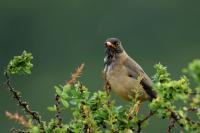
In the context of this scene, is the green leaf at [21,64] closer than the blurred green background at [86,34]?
Yes

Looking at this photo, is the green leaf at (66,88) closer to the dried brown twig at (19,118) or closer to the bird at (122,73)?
the dried brown twig at (19,118)

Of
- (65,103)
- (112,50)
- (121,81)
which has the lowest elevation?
(65,103)

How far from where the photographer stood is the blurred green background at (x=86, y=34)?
132ft

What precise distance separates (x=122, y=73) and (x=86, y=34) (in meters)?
41.0

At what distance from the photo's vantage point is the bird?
294 inches

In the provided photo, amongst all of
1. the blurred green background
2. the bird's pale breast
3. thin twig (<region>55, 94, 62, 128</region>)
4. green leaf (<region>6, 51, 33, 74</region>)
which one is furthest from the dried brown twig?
the blurred green background

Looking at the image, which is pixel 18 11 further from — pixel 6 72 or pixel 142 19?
pixel 6 72

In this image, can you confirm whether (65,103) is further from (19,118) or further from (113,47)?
(113,47)

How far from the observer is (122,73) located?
8.38m

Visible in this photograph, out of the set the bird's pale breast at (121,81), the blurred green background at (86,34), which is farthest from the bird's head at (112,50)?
the blurred green background at (86,34)

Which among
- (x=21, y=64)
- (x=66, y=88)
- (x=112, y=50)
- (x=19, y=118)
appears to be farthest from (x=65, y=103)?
(x=112, y=50)

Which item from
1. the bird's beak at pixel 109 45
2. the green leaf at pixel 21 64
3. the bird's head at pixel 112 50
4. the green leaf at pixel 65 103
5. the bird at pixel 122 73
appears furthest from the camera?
the bird's beak at pixel 109 45

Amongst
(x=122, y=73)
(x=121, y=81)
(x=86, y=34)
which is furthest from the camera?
(x=86, y=34)

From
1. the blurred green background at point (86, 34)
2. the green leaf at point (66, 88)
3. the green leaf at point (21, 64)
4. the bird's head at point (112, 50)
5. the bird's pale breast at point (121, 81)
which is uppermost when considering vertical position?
the blurred green background at point (86, 34)
